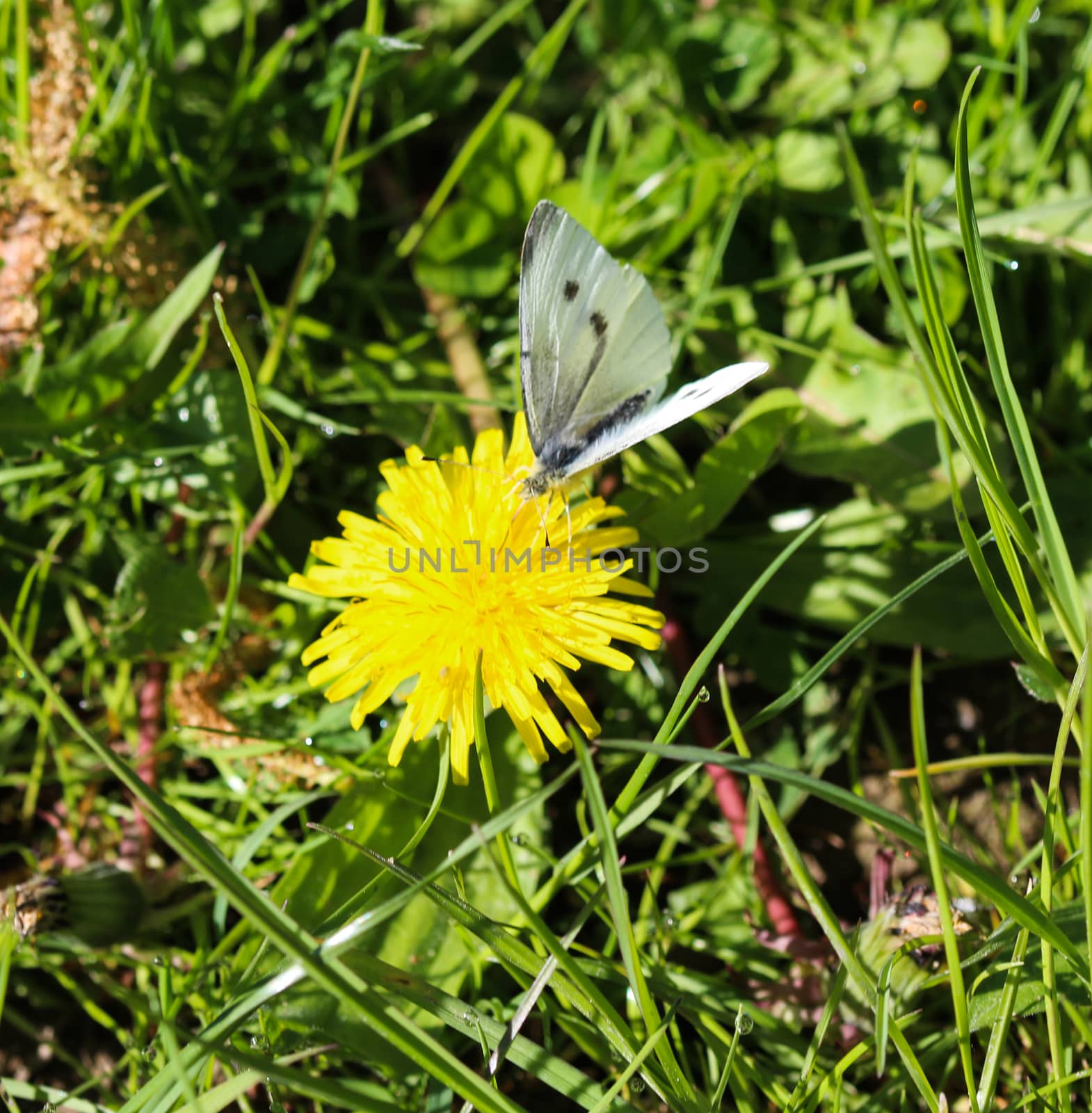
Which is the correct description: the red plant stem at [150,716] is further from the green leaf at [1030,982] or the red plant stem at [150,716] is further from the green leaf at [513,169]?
the green leaf at [1030,982]

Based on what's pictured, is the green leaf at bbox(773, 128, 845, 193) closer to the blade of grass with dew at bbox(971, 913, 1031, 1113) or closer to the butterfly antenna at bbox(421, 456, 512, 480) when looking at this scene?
the butterfly antenna at bbox(421, 456, 512, 480)

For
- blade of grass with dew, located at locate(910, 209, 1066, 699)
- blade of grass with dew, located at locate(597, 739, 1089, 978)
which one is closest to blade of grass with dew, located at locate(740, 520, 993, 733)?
blade of grass with dew, located at locate(910, 209, 1066, 699)

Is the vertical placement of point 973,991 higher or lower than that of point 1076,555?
lower

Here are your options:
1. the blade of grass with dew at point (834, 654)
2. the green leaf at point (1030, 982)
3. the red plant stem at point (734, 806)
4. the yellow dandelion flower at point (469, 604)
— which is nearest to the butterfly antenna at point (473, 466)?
the yellow dandelion flower at point (469, 604)

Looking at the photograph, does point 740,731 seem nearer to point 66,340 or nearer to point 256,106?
point 66,340

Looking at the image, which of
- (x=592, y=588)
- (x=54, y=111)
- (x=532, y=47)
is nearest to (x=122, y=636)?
(x=592, y=588)

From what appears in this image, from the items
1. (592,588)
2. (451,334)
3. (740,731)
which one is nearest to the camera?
(740,731)

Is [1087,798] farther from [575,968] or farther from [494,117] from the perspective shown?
[494,117]
